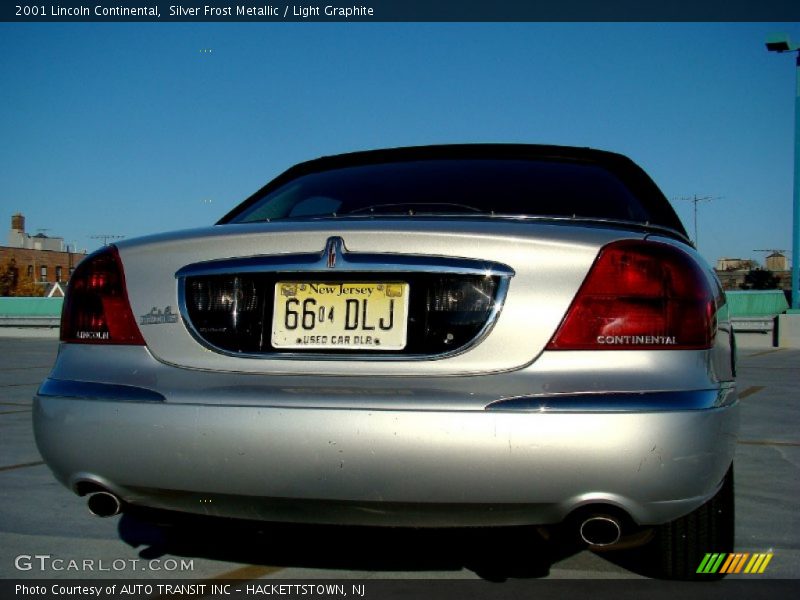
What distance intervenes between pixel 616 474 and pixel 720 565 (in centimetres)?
91

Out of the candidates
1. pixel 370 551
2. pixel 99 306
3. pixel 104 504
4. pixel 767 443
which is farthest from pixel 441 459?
pixel 767 443

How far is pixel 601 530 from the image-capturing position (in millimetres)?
2191

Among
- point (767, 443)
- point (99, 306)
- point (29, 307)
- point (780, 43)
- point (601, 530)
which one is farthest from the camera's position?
point (29, 307)

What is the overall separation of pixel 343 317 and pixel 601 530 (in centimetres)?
80

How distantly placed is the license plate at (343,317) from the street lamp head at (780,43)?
2499 cm

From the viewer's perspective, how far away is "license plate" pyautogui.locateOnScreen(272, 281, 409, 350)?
2.26 m

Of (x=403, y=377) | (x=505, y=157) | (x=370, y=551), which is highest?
(x=505, y=157)

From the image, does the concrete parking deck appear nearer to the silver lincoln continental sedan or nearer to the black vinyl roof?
the silver lincoln continental sedan

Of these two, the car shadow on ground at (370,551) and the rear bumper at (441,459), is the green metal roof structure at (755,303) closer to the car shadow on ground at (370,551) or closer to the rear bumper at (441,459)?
the car shadow on ground at (370,551)

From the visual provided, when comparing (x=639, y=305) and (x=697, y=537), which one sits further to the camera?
(x=697, y=537)

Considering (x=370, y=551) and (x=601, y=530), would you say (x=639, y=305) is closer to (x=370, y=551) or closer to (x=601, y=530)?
(x=601, y=530)

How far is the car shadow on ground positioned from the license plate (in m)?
0.79

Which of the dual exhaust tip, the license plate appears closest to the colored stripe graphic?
the dual exhaust tip

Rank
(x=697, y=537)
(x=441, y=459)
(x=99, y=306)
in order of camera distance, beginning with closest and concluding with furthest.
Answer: (x=441, y=459), (x=99, y=306), (x=697, y=537)
